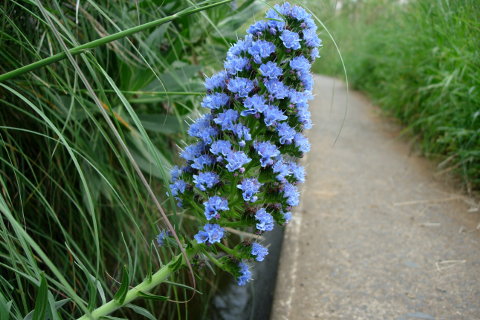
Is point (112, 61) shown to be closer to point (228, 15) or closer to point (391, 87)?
point (228, 15)

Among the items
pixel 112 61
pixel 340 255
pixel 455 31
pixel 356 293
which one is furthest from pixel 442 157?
pixel 112 61

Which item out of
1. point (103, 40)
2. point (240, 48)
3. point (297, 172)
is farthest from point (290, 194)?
point (103, 40)

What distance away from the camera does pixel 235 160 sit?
103 centimetres

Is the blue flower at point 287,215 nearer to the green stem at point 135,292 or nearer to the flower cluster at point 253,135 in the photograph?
the flower cluster at point 253,135

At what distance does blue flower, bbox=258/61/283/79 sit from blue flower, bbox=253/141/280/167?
16 centimetres

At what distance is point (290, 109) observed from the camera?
3.63 ft

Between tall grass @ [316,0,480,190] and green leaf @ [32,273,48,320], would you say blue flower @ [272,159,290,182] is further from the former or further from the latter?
tall grass @ [316,0,480,190]

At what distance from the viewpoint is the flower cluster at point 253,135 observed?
3.45 ft

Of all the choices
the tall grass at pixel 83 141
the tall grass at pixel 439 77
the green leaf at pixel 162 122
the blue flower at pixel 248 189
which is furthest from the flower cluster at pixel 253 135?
the tall grass at pixel 439 77

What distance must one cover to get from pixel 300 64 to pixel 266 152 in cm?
22

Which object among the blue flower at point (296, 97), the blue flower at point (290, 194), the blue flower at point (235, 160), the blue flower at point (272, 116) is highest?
the blue flower at point (296, 97)

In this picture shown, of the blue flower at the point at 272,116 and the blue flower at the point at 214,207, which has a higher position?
the blue flower at the point at 272,116

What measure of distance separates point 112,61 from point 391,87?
2637 mm

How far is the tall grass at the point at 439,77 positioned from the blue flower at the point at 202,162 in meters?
1.47
